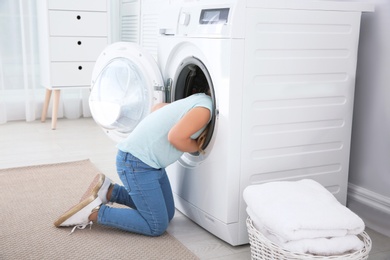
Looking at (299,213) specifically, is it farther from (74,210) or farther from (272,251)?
(74,210)

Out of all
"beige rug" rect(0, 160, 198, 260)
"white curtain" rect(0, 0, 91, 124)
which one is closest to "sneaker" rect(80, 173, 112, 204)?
"beige rug" rect(0, 160, 198, 260)

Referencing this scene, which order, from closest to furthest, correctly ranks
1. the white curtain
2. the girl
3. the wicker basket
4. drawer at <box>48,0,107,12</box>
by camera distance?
1. the wicker basket
2. the girl
3. drawer at <box>48,0,107,12</box>
4. the white curtain

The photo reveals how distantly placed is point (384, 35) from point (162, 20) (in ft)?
2.78

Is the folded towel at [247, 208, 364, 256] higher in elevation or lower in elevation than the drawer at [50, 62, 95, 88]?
lower

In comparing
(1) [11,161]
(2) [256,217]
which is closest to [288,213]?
(2) [256,217]

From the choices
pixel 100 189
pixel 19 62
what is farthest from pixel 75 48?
pixel 100 189

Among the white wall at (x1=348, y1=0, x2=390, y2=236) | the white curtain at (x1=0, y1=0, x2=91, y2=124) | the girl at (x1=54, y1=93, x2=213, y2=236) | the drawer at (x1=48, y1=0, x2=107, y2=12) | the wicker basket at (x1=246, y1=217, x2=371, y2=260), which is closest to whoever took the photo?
the wicker basket at (x1=246, y1=217, x2=371, y2=260)

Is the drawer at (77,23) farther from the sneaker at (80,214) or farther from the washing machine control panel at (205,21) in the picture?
the sneaker at (80,214)

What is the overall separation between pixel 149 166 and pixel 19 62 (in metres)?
2.07

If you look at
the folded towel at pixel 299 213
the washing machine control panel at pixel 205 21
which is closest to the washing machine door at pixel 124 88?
the washing machine control panel at pixel 205 21

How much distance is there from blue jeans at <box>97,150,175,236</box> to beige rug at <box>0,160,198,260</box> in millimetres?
43

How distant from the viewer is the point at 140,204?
1.75m

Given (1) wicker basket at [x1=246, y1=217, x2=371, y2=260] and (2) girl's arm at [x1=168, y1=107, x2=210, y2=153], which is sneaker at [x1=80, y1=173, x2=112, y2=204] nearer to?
(2) girl's arm at [x1=168, y1=107, x2=210, y2=153]

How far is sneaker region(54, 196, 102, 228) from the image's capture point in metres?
1.76
